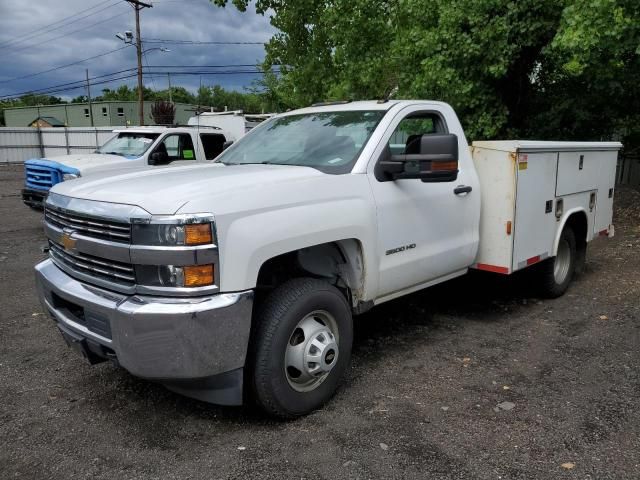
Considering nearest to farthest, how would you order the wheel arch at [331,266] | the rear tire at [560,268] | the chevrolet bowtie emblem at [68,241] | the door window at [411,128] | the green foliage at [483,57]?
the chevrolet bowtie emblem at [68,241] < the wheel arch at [331,266] < the door window at [411,128] < the rear tire at [560,268] < the green foliage at [483,57]

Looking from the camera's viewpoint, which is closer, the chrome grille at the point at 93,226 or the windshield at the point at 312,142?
the chrome grille at the point at 93,226

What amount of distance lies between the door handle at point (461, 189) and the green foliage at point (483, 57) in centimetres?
456

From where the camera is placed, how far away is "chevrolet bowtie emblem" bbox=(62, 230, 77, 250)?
131 inches

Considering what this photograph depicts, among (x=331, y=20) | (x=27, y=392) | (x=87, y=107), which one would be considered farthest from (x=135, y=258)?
(x=87, y=107)

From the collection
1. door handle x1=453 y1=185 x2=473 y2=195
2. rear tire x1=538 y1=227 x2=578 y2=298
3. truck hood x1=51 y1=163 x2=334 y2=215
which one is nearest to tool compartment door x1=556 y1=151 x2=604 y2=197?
rear tire x1=538 y1=227 x2=578 y2=298

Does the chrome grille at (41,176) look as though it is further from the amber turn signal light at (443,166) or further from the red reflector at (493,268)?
the amber turn signal light at (443,166)

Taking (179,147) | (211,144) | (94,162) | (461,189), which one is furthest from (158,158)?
(461,189)

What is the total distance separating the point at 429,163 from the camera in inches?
147

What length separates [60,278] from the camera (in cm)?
351

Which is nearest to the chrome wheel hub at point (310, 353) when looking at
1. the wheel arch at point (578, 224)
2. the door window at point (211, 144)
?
the wheel arch at point (578, 224)

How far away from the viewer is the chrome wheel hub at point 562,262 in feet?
19.8

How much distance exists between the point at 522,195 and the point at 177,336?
134 inches

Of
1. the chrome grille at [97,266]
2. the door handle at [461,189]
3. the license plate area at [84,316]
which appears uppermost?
the door handle at [461,189]

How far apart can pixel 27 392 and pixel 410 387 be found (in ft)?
8.79
